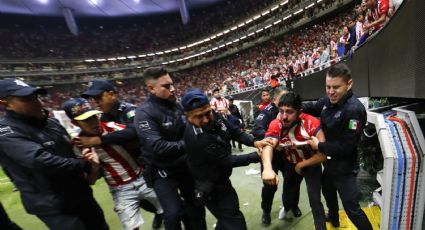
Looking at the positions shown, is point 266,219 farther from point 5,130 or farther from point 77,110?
point 5,130

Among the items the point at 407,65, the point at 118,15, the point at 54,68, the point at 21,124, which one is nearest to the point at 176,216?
the point at 21,124

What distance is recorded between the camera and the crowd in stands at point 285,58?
→ 4.91m

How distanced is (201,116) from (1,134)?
1602mm

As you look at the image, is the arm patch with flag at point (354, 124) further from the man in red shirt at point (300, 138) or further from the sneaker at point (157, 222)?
the sneaker at point (157, 222)

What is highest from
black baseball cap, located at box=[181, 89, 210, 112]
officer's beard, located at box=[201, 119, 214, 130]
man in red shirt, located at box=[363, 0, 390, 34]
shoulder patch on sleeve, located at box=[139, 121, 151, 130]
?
man in red shirt, located at box=[363, 0, 390, 34]

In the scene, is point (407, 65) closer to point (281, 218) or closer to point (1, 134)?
point (281, 218)

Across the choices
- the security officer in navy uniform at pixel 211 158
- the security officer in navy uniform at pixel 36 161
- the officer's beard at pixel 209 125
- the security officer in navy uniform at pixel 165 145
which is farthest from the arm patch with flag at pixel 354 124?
the security officer in navy uniform at pixel 36 161

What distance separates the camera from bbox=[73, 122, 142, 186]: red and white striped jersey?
253 cm

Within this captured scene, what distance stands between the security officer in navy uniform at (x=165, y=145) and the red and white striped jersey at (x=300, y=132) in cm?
99

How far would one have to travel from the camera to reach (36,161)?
180 centimetres

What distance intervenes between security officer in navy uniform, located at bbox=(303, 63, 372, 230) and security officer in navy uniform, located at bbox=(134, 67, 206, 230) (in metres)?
1.36

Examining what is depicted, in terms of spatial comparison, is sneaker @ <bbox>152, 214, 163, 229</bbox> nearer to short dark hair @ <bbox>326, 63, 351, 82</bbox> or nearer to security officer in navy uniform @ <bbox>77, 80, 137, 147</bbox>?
security officer in navy uniform @ <bbox>77, 80, 137, 147</bbox>

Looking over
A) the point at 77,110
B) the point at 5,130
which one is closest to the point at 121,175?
the point at 77,110

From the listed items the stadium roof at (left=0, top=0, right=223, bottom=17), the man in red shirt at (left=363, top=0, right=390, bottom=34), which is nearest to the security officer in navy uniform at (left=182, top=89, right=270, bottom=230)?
the man in red shirt at (left=363, top=0, right=390, bottom=34)
